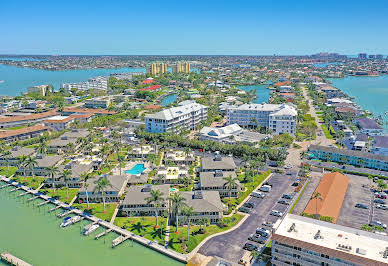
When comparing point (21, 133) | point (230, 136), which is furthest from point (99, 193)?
point (21, 133)

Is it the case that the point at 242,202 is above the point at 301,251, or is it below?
below

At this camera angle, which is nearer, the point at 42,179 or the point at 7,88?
the point at 42,179

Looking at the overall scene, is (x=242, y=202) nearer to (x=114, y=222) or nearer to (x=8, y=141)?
(x=114, y=222)

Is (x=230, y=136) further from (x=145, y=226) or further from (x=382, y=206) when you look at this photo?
(x=145, y=226)

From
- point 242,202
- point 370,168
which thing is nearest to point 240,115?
point 370,168

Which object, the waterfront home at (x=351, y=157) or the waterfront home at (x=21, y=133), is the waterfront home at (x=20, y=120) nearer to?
the waterfront home at (x=21, y=133)

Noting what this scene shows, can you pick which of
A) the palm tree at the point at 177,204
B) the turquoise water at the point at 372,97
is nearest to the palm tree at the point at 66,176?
the palm tree at the point at 177,204

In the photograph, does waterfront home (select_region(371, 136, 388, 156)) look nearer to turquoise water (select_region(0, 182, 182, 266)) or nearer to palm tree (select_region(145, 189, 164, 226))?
palm tree (select_region(145, 189, 164, 226))
